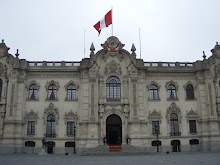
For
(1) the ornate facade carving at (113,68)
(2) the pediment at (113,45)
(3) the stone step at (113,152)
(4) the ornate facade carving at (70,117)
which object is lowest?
(3) the stone step at (113,152)

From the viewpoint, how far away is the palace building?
36.2 meters

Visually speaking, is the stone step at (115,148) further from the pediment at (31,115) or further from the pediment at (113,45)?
the pediment at (113,45)

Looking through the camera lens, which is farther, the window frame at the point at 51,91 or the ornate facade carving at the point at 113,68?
the ornate facade carving at the point at 113,68

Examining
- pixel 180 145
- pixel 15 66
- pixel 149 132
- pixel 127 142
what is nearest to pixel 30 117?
pixel 15 66

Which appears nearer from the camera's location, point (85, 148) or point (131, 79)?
point (85, 148)

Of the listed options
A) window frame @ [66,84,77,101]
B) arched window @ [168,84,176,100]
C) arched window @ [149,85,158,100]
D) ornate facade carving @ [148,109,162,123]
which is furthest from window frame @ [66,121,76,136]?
arched window @ [168,84,176,100]

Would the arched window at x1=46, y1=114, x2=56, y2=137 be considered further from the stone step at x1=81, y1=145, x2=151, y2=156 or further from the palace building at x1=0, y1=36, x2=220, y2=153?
the stone step at x1=81, y1=145, x2=151, y2=156

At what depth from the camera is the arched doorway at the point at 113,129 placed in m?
36.9

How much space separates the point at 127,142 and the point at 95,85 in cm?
945

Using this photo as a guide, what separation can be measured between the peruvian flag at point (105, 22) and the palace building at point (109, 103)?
2177mm

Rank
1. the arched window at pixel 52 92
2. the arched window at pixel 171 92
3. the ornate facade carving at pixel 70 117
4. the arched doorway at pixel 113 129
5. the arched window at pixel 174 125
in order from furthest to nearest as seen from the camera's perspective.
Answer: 1. the arched window at pixel 171 92
2. the arched window at pixel 52 92
3. the arched window at pixel 174 125
4. the ornate facade carving at pixel 70 117
5. the arched doorway at pixel 113 129

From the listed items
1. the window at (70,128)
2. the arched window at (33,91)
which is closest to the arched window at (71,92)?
the window at (70,128)

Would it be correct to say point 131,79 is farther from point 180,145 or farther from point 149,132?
point 180,145

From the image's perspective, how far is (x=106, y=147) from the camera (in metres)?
33.8
